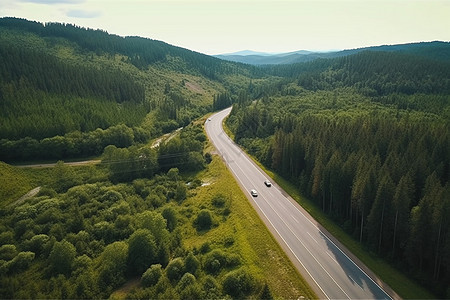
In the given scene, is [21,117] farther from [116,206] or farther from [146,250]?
[146,250]

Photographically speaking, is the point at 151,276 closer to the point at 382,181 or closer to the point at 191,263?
the point at 191,263

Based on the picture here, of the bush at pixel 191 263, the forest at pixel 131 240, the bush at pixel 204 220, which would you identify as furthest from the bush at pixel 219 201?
the bush at pixel 191 263

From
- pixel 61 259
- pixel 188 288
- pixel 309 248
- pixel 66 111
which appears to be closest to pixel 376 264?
pixel 309 248

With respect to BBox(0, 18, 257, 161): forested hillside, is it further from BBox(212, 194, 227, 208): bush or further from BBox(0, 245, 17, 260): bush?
BBox(212, 194, 227, 208): bush

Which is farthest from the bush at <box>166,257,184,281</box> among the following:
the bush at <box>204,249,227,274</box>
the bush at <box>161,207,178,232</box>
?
the bush at <box>161,207,178,232</box>

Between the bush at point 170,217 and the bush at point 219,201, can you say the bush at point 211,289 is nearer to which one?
the bush at point 170,217

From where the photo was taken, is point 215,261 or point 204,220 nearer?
point 215,261
